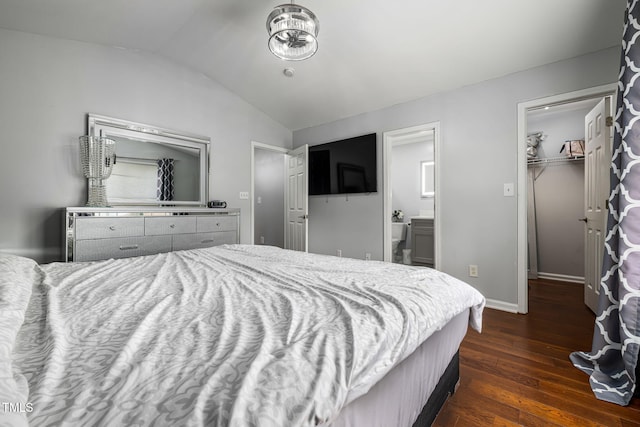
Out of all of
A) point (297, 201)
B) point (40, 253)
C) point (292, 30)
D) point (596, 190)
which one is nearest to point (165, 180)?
point (40, 253)

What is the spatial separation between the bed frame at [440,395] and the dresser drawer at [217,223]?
2646mm

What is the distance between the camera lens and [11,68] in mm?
2422

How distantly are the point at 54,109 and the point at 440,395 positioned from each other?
3.74 metres

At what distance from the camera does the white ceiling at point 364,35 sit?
226cm

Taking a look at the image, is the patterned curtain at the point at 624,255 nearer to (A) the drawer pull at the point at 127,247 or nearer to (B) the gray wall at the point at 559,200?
(B) the gray wall at the point at 559,200

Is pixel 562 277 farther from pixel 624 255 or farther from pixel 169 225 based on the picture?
pixel 169 225

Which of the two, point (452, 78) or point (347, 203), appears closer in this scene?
point (452, 78)

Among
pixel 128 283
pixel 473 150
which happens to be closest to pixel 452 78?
pixel 473 150

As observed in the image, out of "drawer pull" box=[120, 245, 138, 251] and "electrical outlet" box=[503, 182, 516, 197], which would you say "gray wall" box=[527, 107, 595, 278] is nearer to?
"electrical outlet" box=[503, 182, 516, 197]

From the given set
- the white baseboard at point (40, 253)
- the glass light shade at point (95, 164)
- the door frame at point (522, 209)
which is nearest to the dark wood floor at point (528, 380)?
the door frame at point (522, 209)

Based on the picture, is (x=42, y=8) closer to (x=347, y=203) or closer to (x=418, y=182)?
(x=347, y=203)

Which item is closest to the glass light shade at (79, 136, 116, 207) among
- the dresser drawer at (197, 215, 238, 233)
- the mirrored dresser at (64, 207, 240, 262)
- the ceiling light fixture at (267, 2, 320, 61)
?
the mirrored dresser at (64, 207, 240, 262)

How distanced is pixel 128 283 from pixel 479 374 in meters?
1.97

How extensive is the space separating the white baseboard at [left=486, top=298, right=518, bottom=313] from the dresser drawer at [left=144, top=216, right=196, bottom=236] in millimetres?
3237
